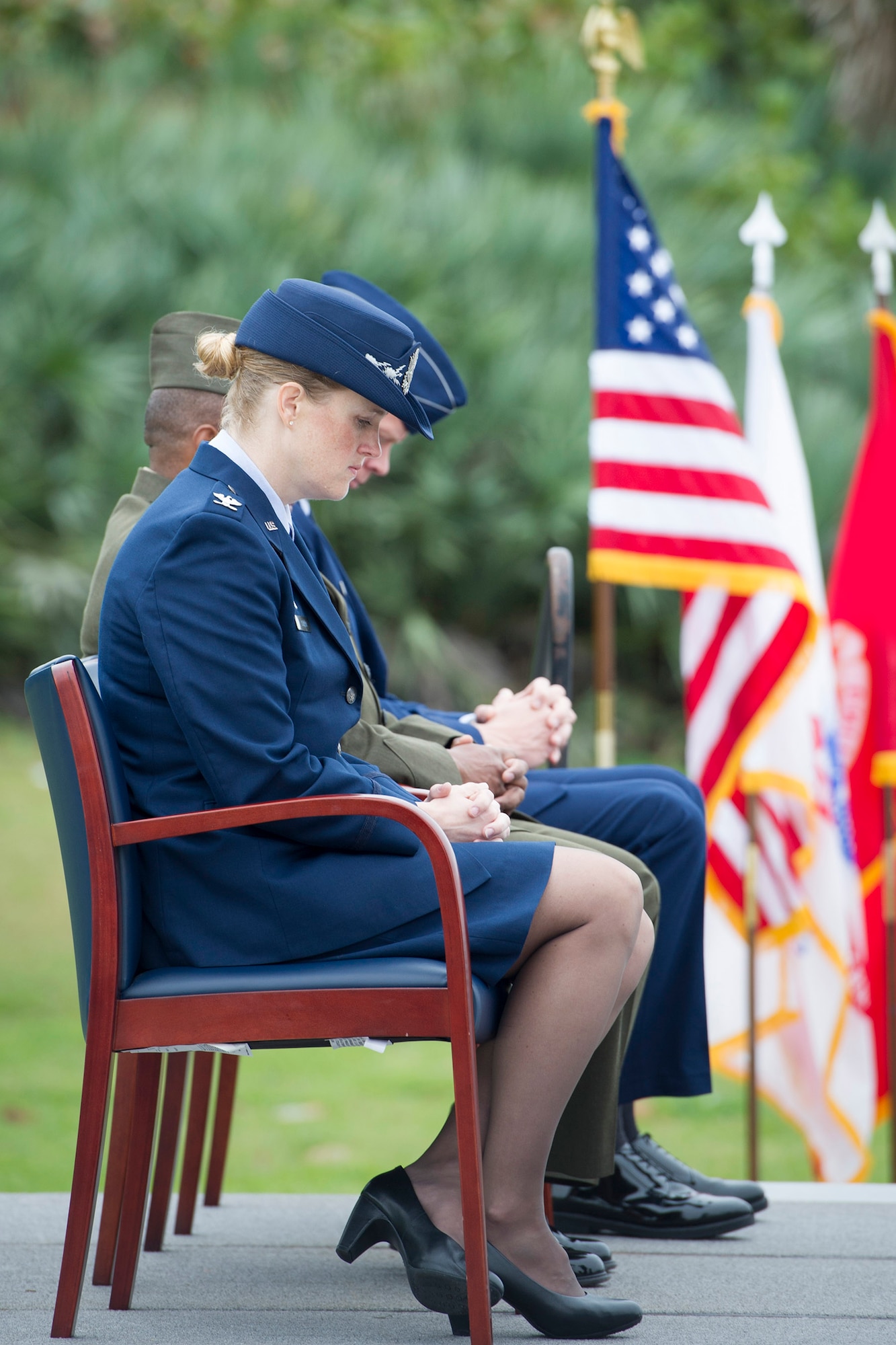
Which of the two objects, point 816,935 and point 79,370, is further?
point 79,370

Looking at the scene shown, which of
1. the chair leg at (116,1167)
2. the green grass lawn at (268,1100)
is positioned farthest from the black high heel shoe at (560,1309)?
the green grass lawn at (268,1100)

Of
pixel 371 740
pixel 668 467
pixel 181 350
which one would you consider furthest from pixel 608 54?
pixel 371 740

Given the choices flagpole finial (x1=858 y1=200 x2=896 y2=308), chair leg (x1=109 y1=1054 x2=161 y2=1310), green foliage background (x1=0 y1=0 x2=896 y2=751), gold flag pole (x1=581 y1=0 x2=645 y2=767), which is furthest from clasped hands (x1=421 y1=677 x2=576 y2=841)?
green foliage background (x1=0 y1=0 x2=896 y2=751)

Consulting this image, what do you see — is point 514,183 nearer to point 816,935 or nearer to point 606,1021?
point 816,935

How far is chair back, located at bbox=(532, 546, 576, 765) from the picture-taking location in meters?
2.83

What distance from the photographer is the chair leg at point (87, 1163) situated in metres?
1.75

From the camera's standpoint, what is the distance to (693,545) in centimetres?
376

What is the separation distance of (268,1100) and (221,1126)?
122 inches

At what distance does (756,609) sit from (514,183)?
4515mm

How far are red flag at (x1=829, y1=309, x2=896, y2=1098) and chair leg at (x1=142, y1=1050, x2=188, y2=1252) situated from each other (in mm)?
2542

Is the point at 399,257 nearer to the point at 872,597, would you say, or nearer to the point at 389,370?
the point at 872,597

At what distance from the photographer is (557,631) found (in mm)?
2822

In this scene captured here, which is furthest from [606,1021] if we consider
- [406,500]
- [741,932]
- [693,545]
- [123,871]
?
[406,500]

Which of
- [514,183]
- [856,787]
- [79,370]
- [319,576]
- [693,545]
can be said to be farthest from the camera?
[514,183]
